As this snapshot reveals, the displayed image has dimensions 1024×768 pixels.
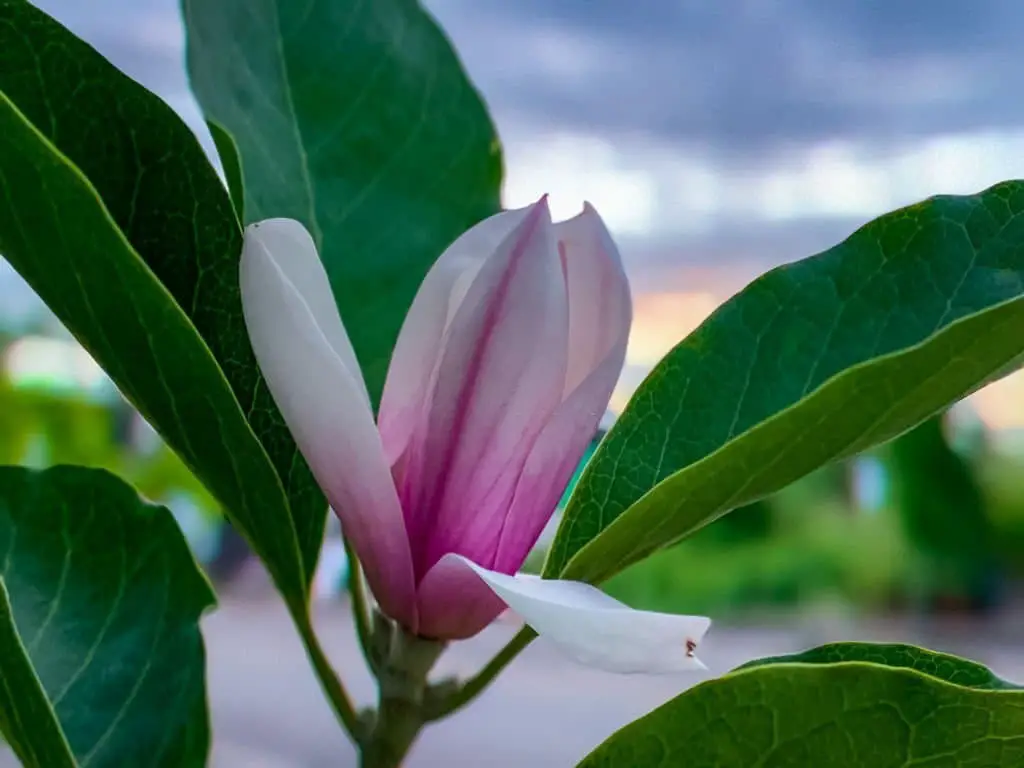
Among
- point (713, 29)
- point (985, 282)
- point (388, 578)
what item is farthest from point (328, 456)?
point (713, 29)

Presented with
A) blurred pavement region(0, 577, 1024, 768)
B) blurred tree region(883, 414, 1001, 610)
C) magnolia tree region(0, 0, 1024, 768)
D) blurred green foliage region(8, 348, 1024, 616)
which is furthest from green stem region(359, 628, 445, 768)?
blurred tree region(883, 414, 1001, 610)

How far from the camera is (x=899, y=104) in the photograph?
4.70 ft

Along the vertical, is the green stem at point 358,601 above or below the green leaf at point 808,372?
below

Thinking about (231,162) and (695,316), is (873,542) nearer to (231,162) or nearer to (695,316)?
(695,316)

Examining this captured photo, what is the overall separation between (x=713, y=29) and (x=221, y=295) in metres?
1.28

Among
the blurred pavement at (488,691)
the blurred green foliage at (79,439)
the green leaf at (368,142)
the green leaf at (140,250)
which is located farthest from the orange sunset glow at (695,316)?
the green leaf at (140,250)

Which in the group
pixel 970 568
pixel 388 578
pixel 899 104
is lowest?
pixel 388 578

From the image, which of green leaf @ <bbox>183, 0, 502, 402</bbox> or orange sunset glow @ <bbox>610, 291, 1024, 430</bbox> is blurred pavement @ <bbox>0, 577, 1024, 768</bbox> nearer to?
orange sunset glow @ <bbox>610, 291, 1024, 430</bbox>

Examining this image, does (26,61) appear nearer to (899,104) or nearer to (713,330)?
(713,330)

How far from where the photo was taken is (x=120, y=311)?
0.22 m

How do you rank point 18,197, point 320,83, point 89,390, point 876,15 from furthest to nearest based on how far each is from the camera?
point 876,15
point 89,390
point 320,83
point 18,197

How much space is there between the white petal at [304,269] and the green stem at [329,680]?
0.26ft

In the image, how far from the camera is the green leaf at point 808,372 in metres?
0.21

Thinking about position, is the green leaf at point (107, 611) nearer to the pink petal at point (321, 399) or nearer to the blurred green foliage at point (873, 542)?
the pink petal at point (321, 399)
